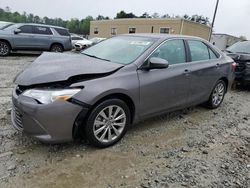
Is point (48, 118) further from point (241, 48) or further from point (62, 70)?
point (241, 48)

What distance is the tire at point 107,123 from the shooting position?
132 inches

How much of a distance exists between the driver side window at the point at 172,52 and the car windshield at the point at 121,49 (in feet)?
0.64

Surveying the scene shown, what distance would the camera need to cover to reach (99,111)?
3.38 m

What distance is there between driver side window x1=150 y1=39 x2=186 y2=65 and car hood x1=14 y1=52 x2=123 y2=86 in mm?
827

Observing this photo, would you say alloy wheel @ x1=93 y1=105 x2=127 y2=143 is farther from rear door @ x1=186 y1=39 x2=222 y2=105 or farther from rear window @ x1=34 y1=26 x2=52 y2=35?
rear window @ x1=34 y1=26 x2=52 y2=35

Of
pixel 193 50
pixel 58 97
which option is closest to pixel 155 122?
pixel 193 50

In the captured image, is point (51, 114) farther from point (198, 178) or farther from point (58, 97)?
point (198, 178)

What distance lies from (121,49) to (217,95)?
2626 millimetres

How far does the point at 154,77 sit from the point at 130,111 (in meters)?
0.63

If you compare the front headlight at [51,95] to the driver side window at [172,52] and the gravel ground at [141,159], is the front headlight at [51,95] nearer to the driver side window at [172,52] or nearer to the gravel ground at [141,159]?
the gravel ground at [141,159]

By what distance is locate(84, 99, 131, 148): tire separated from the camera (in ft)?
11.0

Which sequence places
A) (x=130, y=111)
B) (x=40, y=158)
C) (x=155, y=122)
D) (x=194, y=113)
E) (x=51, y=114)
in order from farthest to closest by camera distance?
(x=194, y=113)
(x=155, y=122)
(x=130, y=111)
(x=40, y=158)
(x=51, y=114)

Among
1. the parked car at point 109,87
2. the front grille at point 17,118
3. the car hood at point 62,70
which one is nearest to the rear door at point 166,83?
the parked car at point 109,87

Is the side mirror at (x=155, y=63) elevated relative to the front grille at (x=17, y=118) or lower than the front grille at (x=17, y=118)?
elevated
